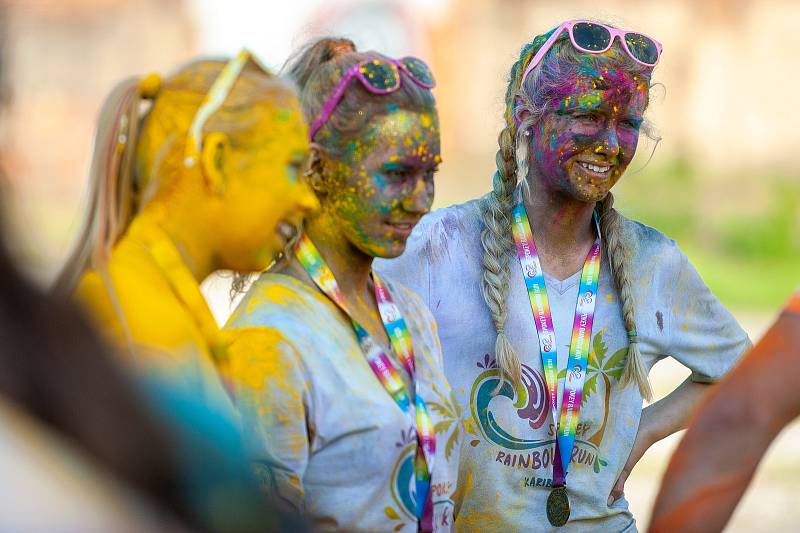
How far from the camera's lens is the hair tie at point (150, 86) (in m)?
2.37

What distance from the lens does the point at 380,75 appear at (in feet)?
10.1

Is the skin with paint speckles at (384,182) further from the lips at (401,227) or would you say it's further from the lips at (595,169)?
the lips at (595,169)

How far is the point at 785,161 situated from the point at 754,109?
107 centimetres

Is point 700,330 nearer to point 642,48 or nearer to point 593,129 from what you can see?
point 593,129

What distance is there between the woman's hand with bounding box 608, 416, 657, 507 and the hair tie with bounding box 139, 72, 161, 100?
2179 mm

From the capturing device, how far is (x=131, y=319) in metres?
1.99

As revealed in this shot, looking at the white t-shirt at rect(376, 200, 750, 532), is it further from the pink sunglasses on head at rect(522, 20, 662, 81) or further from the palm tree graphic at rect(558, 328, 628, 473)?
the pink sunglasses on head at rect(522, 20, 662, 81)

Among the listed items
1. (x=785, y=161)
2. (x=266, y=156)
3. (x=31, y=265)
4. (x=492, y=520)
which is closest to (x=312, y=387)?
(x=266, y=156)

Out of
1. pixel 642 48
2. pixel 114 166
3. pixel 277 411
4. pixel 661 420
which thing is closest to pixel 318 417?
pixel 277 411

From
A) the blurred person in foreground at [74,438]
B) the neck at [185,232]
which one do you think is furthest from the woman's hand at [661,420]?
the blurred person in foreground at [74,438]

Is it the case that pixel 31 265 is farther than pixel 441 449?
No

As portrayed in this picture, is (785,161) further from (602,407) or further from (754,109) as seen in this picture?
(602,407)

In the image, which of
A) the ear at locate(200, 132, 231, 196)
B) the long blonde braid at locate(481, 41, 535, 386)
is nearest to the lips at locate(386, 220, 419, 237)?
the long blonde braid at locate(481, 41, 535, 386)

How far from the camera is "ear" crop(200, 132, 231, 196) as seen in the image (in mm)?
2326
